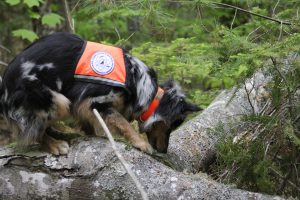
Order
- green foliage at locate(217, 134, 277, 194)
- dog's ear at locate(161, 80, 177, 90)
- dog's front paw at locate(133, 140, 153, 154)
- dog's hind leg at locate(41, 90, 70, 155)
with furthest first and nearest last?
1. dog's ear at locate(161, 80, 177, 90)
2. dog's front paw at locate(133, 140, 153, 154)
3. dog's hind leg at locate(41, 90, 70, 155)
4. green foliage at locate(217, 134, 277, 194)

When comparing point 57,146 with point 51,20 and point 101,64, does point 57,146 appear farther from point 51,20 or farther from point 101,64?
point 51,20

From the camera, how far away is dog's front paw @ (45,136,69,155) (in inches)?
173

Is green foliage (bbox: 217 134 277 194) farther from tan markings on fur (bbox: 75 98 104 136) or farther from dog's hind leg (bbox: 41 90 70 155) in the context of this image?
dog's hind leg (bbox: 41 90 70 155)

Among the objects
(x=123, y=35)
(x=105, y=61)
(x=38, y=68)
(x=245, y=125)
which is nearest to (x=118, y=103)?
(x=105, y=61)

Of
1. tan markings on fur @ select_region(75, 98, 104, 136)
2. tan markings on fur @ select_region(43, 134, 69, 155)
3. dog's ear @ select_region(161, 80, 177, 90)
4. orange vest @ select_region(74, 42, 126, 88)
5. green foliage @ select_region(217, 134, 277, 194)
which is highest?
orange vest @ select_region(74, 42, 126, 88)

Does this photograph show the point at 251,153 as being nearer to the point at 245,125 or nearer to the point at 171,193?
the point at 245,125

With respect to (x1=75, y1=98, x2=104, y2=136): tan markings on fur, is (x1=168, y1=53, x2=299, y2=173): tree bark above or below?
below

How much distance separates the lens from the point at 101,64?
4.79 metres

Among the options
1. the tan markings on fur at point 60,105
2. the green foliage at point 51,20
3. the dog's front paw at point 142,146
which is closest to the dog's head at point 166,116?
the dog's front paw at point 142,146

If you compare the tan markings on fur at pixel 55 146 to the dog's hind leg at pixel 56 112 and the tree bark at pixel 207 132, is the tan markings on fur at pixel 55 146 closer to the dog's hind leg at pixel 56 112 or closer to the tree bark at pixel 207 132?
the dog's hind leg at pixel 56 112

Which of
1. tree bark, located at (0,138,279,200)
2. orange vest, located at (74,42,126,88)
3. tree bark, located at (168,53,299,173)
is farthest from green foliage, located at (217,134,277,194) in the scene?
orange vest, located at (74,42,126,88)

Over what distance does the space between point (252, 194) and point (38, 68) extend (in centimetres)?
229

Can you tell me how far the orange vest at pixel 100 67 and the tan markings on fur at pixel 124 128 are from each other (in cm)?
32

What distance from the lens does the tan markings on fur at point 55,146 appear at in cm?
439
